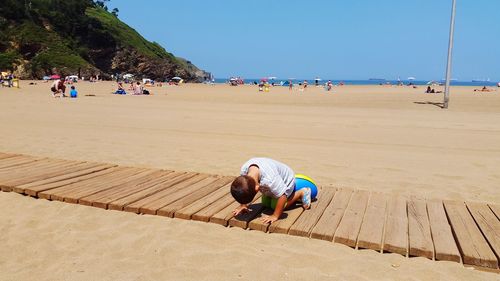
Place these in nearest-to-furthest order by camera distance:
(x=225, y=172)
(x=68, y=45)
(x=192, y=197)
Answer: (x=192, y=197), (x=225, y=172), (x=68, y=45)

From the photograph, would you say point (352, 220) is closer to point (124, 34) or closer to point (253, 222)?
point (253, 222)

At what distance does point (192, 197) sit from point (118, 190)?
107 cm

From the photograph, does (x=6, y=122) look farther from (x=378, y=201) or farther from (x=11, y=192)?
(x=378, y=201)

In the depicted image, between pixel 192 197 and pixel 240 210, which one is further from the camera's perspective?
pixel 192 197

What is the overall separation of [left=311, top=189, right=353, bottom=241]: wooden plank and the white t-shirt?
0.53 m

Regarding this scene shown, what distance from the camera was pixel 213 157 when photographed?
351 inches

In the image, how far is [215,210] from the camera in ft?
16.8

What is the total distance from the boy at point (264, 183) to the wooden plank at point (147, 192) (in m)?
1.40

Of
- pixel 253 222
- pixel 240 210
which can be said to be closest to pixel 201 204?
pixel 240 210

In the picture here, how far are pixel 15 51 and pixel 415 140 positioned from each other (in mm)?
62317

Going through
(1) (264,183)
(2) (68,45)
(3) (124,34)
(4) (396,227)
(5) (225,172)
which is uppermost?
(3) (124,34)

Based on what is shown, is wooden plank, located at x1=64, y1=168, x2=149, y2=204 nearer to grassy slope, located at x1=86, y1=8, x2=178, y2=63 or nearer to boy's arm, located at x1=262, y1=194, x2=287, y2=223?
boy's arm, located at x1=262, y1=194, x2=287, y2=223

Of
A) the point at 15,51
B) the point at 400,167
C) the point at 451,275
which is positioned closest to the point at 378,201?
the point at 451,275

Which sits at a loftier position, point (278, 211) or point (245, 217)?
point (278, 211)
